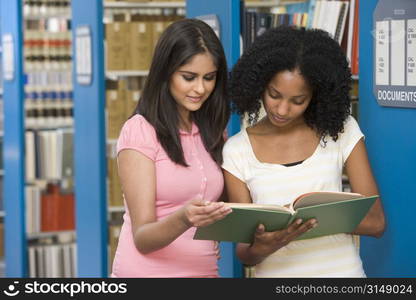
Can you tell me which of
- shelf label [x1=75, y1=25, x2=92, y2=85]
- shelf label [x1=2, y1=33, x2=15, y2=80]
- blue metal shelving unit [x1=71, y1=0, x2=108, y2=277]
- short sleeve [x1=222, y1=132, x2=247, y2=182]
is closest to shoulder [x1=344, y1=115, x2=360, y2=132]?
short sleeve [x1=222, y1=132, x2=247, y2=182]

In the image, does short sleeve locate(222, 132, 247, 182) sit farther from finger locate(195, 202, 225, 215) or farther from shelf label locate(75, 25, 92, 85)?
shelf label locate(75, 25, 92, 85)

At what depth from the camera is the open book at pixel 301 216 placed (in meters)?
1.96

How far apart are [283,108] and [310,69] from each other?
12cm

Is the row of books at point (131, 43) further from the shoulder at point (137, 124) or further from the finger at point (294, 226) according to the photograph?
the finger at point (294, 226)

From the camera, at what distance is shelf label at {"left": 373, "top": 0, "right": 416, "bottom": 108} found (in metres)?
2.25

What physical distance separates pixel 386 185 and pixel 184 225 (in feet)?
2.32

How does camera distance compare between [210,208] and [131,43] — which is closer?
[210,208]

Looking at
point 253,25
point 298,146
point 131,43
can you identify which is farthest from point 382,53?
point 131,43

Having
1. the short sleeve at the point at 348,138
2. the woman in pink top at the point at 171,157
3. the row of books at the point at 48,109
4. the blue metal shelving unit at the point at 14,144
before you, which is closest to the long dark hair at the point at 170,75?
the woman in pink top at the point at 171,157

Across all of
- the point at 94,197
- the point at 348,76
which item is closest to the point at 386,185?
the point at 348,76

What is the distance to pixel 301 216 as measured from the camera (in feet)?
6.57

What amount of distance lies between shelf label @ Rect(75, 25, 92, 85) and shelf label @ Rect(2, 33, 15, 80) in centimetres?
113

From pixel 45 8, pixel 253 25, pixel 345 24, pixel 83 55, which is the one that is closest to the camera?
pixel 253 25

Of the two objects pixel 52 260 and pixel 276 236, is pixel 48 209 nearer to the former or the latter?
pixel 52 260
